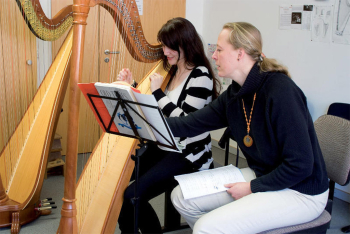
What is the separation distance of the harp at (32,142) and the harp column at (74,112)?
2.73ft

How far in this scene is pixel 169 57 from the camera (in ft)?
6.54

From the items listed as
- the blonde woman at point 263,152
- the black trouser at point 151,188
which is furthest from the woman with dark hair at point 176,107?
the blonde woman at point 263,152

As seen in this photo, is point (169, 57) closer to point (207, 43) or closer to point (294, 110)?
point (294, 110)

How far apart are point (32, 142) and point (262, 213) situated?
1.61 metres

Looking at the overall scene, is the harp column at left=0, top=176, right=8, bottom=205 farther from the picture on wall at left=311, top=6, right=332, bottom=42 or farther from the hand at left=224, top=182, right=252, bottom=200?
the picture on wall at left=311, top=6, right=332, bottom=42

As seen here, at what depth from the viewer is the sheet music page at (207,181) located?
1.48 metres

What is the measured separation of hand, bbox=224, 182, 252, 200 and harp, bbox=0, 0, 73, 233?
1.27m

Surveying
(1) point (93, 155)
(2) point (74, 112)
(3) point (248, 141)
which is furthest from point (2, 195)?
(3) point (248, 141)

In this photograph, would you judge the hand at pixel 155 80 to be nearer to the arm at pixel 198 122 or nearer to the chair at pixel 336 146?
the arm at pixel 198 122

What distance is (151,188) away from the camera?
1763mm

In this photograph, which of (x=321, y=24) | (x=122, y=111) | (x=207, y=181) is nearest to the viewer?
(x=122, y=111)

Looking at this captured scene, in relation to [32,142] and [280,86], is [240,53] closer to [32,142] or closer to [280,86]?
[280,86]

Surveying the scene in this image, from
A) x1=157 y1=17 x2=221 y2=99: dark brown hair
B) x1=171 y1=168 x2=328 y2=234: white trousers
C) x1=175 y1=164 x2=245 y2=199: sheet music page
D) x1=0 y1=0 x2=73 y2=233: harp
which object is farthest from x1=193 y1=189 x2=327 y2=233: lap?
x1=0 y1=0 x2=73 y2=233: harp

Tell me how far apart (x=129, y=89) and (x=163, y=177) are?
2.09ft
